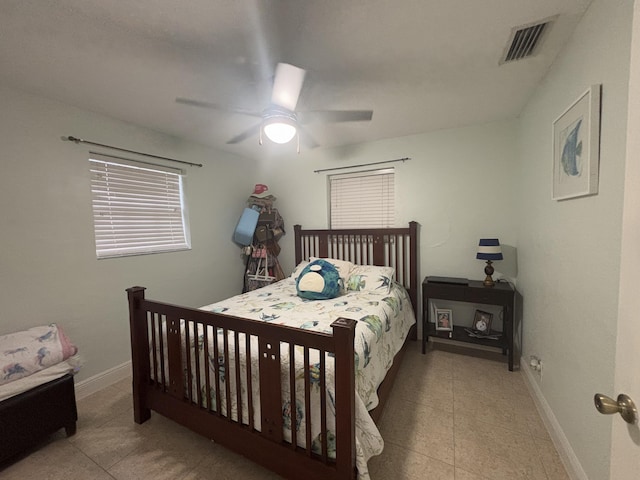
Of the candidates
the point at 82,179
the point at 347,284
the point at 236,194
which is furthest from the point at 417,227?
the point at 82,179

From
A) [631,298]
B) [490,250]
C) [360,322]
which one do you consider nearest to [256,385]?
[360,322]

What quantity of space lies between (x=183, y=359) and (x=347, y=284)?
63.2 inches

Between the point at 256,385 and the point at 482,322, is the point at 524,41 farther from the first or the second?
the point at 256,385

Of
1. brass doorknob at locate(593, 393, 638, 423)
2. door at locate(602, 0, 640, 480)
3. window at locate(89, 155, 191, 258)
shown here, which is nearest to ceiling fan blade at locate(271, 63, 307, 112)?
door at locate(602, 0, 640, 480)

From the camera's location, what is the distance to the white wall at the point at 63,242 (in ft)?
6.00

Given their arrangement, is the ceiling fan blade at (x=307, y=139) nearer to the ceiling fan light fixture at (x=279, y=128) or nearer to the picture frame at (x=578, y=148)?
the ceiling fan light fixture at (x=279, y=128)

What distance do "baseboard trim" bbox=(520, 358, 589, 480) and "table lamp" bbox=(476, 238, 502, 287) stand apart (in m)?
0.78

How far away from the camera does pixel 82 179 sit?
217 cm

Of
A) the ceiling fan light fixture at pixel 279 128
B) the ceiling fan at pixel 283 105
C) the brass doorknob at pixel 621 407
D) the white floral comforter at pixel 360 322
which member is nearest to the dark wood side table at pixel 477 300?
the white floral comforter at pixel 360 322

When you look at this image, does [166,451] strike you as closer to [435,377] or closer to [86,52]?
[435,377]

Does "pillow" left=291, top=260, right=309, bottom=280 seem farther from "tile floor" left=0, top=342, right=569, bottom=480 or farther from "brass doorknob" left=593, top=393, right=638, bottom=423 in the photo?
"brass doorknob" left=593, top=393, right=638, bottom=423

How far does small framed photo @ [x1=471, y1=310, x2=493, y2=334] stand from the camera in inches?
103

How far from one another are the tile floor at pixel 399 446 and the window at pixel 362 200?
6.04 feet

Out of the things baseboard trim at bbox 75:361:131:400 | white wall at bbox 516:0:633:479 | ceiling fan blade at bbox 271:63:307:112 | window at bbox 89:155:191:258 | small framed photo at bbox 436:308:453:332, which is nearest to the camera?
white wall at bbox 516:0:633:479
